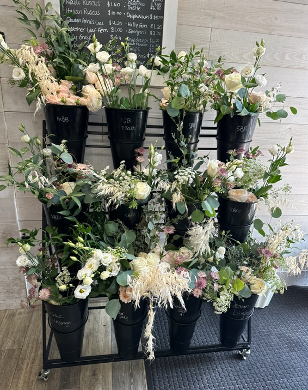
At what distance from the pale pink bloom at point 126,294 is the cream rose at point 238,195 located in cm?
58

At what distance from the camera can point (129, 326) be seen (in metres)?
1.24

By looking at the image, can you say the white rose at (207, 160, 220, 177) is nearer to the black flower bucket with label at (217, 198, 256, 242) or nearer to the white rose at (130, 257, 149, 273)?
the black flower bucket with label at (217, 198, 256, 242)

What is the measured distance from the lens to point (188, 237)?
128 cm

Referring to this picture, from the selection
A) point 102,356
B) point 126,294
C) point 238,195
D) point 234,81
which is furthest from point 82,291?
point 234,81

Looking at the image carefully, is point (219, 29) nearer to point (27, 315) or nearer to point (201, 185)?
point (201, 185)

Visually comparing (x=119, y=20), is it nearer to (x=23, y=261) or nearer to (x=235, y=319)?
(x=23, y=261)

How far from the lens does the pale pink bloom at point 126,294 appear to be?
1.10 meters

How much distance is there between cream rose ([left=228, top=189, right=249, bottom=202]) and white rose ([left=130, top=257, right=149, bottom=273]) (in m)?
0.47

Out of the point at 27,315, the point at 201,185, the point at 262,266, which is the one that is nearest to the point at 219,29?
the point at 201,185

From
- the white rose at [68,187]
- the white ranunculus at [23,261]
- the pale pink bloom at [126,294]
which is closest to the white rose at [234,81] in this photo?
the white rose at [68,187]

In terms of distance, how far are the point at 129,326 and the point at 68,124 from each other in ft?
3.01

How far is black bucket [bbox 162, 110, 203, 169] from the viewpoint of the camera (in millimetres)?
1200

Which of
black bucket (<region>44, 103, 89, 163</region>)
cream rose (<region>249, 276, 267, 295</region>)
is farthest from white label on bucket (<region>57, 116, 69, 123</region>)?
cream rose (<region>249, 276, 267, 295</region>)

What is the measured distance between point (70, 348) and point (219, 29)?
1.71m
